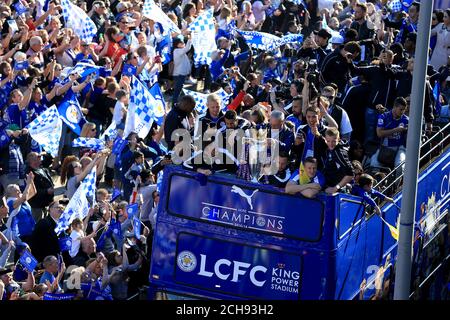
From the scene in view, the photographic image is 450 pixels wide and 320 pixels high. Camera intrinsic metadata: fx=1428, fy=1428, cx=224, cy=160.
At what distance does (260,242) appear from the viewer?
634 inches

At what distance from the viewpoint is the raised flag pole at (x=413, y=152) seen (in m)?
15.0

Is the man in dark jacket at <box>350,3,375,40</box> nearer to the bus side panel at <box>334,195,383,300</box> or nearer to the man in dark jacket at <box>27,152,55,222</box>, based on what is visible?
the man in dark jacket at <box>27,152,55,222</box>

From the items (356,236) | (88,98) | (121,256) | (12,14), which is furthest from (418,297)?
(12,14)

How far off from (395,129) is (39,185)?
5527mm

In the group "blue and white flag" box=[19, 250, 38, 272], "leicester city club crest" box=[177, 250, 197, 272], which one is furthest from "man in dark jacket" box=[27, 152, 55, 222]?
"leicester city club crest" box=[177, 250, 197, 272]

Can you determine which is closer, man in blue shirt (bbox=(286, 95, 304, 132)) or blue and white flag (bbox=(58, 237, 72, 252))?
man in blue shirt (bbox=(286, 95, 304, 132))

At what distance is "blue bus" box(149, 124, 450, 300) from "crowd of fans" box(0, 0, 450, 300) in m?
0.23

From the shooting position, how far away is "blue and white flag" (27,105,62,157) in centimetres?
2211

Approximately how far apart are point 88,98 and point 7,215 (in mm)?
4335

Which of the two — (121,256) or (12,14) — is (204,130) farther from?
(12,14)

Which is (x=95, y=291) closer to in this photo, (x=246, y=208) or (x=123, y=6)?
(x=246, y=208)

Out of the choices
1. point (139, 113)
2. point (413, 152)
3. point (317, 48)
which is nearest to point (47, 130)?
point (139, 113)

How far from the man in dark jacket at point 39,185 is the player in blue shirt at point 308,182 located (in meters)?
6.46
